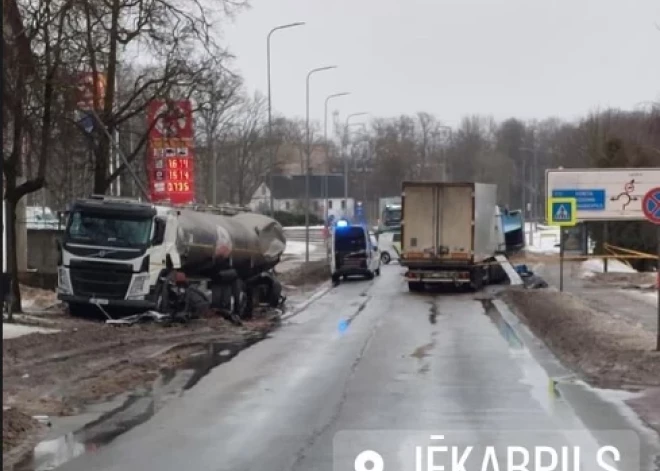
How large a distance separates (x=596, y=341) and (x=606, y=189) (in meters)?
28.8

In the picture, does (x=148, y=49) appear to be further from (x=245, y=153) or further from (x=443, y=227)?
(x=245, y=153)

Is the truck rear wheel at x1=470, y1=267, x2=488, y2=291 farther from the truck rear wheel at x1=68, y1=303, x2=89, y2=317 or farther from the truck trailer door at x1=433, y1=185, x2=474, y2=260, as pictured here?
the truck rear wheel at x1=68, y1=303, x2=89, y2=317

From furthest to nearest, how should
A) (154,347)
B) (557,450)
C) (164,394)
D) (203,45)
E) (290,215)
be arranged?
(290,215) → (203,45) → (154,347) → (164,394) → (557,450)

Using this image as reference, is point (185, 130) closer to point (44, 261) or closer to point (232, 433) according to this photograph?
point (44, 261)

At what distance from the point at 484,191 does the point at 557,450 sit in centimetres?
3322

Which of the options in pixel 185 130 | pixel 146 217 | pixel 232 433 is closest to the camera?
pixel 232 433

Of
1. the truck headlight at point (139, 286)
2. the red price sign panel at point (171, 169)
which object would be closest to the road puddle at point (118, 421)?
the truck headlight at point (139, 286)

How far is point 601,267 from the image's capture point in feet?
193

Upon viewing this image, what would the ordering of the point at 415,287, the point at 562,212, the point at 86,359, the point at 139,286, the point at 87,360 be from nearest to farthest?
the point at 87,360 → the point at 86,359 → the point at 139,286 → the point at 562,212 → the point at 415,287

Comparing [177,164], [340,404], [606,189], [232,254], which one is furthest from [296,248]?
[340,404]

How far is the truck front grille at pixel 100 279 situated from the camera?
27.6 metres

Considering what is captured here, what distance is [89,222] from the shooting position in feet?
91.5

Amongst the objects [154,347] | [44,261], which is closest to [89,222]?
[154,347]

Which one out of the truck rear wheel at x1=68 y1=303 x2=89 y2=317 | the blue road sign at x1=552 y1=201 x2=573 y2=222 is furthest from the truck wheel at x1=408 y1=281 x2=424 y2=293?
the truck rear wheel at x1=68 y1=303 x2=89 y2=317
